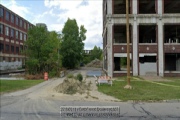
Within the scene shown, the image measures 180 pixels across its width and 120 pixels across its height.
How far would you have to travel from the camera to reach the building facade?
56125 mm

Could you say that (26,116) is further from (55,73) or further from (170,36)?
(170,36)

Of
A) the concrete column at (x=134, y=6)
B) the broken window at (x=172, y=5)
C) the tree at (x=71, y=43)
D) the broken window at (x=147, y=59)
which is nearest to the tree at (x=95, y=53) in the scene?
the tree at (x=71, y=43)

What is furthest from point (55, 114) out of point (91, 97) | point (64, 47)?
point (64, 47)

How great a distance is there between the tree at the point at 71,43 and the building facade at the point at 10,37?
11339 mm

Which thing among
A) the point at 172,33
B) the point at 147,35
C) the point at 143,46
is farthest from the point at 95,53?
the point at 143,46

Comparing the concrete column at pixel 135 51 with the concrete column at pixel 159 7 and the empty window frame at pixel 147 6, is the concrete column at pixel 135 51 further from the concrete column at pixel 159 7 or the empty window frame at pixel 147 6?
the empty window frame at pixel 147 6

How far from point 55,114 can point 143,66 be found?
24.1 m

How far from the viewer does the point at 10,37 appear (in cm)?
6181

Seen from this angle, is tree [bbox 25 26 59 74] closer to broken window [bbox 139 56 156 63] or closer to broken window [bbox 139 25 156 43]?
broken window [bbox 139 56 156 63]

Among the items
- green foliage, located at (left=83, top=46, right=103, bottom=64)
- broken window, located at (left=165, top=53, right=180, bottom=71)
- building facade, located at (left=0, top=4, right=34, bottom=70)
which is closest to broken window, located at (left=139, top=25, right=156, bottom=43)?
broken window, located at (left=165, top=53, right=180, bottom=71)

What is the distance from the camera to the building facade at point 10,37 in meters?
56.1

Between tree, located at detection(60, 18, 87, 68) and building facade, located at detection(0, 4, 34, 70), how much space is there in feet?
37.2

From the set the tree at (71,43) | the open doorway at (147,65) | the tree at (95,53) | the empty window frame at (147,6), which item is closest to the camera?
the open doorway at (147,65)

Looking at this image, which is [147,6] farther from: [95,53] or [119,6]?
[95,53]
